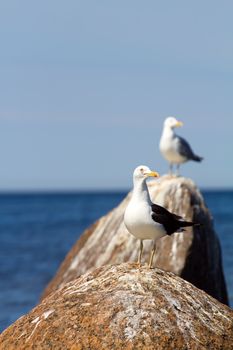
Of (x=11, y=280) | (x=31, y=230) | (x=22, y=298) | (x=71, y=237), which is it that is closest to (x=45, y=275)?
(x=11, y=280)

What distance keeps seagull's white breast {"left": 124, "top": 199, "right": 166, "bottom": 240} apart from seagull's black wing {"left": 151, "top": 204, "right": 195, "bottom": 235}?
66 mm

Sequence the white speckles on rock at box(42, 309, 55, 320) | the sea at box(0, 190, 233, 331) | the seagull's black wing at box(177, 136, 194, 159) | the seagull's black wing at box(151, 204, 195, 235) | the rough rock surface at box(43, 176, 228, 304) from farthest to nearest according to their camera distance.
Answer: the sea at box(0, 190, 233, 331) < the seagull's black wing at box(177, 136, 194, 159) < the rough rock surface at box(43, 176, 228, 304) < the seagull's black wing at box(151, 204, 195, 235) < the white speckles on rock at box(42, 309, 55, 320)

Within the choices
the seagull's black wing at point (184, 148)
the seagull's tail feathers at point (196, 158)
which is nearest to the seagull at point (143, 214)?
the seagull's black wing at point (184, 148)

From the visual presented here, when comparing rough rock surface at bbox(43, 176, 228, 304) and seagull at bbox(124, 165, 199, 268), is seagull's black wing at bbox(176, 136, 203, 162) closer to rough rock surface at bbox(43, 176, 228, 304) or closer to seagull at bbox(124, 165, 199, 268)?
rough rock surface at bbox(43, 176, 228, 304)

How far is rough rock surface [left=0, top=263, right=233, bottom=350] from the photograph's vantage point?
7543 millimetres

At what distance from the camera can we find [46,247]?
46.7 m

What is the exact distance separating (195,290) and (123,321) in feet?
3.33

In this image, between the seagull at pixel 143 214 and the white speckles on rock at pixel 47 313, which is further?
the seagull at pixel 143 214

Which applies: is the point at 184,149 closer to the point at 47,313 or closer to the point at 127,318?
the point at 47,313

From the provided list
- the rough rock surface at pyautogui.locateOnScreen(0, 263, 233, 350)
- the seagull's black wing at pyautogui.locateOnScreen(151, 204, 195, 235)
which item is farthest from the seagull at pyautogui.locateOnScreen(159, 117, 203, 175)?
the rough rock surface at pyautogui.locateOnScreen(0, 263, 233, 350)

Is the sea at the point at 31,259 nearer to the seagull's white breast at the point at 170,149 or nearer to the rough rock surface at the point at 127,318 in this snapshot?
the seagull's white breast at the point at 170,149

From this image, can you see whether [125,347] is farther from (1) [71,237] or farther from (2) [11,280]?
(1) [71,237]

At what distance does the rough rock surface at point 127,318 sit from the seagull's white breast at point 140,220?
1.58 ft

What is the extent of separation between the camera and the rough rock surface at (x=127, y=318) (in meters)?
7.54
